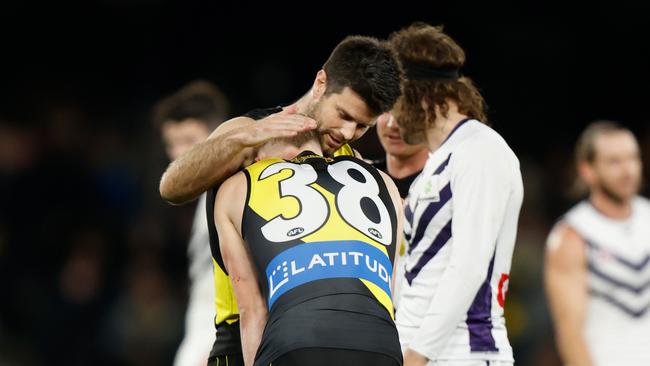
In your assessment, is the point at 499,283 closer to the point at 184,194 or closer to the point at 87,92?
the point at 184,194

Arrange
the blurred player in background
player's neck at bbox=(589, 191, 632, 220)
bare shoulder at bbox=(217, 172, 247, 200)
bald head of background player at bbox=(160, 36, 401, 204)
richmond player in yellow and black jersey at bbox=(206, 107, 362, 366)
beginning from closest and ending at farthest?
bare shoulder at bbox=(217, 172, 247, 200)
bald head of background player at bbox=(160, 36, 401, 204)
richmond player in yellow and black jersey at bbox=(206, 107, 362, 366)
the blurred player in background
player's neck at bbox=(589, 191, 632, 220)

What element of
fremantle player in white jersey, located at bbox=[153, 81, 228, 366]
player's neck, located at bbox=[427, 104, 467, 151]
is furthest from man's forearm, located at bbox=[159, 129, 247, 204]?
fremantle player in white jersey, located at bbox=[153, 81, 228, 366]

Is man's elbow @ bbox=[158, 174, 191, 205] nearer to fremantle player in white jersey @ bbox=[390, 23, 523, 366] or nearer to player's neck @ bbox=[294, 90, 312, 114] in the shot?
player's neck @ bbox=[294, 90, 312, 114]

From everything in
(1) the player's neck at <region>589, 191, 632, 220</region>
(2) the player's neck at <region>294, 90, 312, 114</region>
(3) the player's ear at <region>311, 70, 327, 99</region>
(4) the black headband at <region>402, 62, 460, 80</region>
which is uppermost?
(4) the black headband at <region>402, 62, 460, 80</region>

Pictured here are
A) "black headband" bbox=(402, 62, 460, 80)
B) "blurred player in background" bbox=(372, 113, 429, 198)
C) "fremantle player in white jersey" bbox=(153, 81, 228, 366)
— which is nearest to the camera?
"black headband" bbox=(402, 62, 460, 80)

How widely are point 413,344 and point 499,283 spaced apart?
46cm

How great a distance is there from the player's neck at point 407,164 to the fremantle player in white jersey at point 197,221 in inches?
62.7

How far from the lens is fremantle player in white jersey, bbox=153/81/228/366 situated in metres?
6.36

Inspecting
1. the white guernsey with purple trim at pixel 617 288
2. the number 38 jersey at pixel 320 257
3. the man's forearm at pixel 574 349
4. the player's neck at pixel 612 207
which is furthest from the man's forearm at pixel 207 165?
the player's neck at pixel 612 207

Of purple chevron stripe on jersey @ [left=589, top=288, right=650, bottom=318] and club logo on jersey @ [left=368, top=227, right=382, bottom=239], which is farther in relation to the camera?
purple chevron stripe on jersey @ [left=589, top=288, right=650, bottom=318]

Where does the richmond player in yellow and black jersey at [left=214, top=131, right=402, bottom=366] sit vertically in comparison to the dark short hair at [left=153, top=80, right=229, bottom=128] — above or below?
below

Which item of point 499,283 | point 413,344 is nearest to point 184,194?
point 413,344

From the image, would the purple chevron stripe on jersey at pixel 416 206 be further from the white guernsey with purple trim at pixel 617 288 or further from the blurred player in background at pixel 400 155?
the white guernsey with purple trim at pixel 617 288

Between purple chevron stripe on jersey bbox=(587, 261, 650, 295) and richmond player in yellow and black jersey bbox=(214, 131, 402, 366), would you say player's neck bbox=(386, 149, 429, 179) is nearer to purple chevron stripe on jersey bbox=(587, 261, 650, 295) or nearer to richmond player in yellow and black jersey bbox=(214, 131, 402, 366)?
richmond player in yellow and black jersey bbox=(214, 131, 402, 366)
